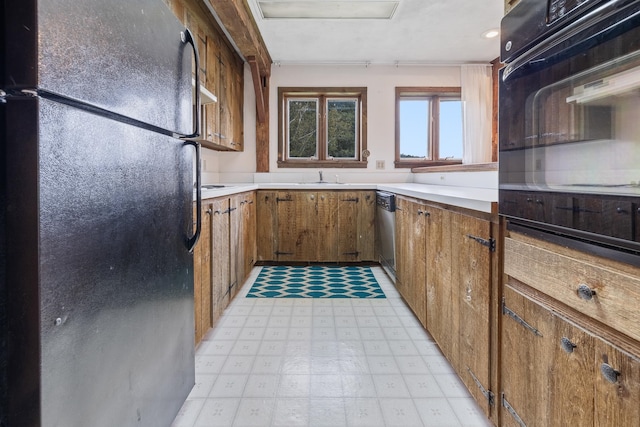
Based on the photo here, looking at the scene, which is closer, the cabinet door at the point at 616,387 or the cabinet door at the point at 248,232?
the cabinet door at the point at 616,387

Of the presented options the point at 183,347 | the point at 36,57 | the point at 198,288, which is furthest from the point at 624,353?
the point at 198,288

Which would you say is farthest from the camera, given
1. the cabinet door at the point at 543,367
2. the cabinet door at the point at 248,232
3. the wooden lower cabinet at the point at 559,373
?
the cabinet door at the point at 248,232

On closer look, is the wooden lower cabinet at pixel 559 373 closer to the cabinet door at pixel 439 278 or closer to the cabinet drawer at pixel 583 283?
the cabinet drawer at pixel 583 283

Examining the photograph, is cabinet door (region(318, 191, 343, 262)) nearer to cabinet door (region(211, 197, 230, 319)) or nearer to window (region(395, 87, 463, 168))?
window (region(395, 87, 463, 168))

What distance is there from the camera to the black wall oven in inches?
27.9

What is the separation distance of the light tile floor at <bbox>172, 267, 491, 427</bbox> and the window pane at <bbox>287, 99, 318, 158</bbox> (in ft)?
8.15

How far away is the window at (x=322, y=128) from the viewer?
4.53 meters

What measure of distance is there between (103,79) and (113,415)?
2.49ft

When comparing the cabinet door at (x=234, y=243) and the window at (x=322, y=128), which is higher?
the window at (x=322, y=128)

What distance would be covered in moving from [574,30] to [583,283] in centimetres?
55

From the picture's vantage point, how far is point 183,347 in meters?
1.37

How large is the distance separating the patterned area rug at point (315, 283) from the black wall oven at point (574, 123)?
81.1 inches

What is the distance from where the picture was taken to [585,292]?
2.70 feet

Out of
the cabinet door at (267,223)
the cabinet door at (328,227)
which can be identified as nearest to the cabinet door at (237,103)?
the cabinet door at (267,223)
